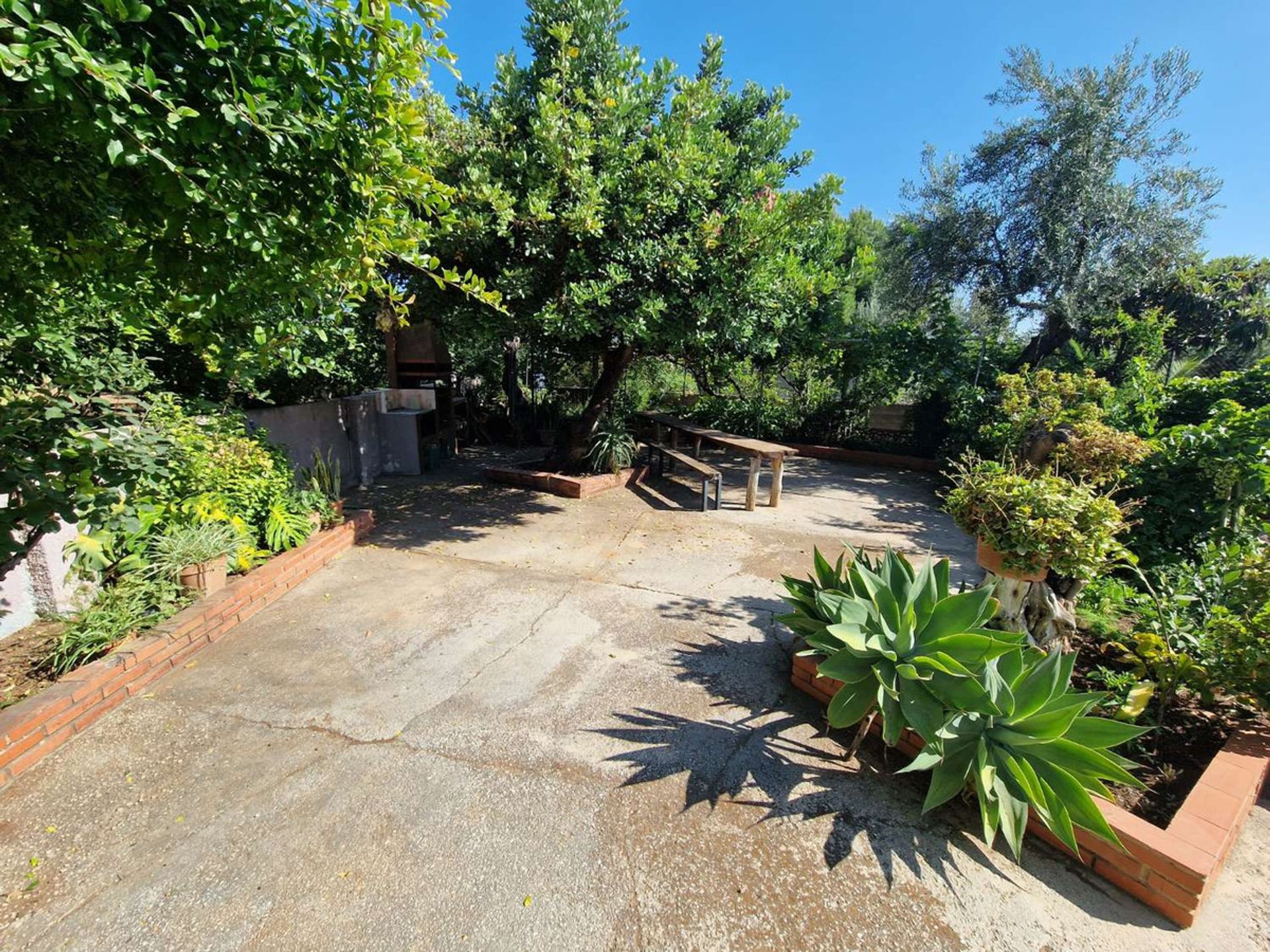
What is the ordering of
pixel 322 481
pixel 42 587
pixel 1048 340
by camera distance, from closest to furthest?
1. pixel 42 587
2. pixel 322 481
3. pixel 1048 340

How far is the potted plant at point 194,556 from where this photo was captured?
3471 mm

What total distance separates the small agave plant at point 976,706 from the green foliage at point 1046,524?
30cm

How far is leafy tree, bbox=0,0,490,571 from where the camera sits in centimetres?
133

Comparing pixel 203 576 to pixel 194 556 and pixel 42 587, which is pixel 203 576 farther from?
pixel 42 587

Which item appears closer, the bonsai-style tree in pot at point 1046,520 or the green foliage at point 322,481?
the bonsai-style tree in pot at point 1046,520

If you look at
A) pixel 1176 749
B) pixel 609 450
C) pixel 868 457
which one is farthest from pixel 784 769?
pixel 868 457

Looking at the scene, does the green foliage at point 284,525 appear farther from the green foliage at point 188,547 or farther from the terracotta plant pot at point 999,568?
the terracotta plant pot at point 999,568

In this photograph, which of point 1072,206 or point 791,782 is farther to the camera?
point 1072,206

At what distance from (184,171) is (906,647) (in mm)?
3059

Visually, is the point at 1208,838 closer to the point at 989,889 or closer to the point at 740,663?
the point at 989,889

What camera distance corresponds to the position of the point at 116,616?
3.07m

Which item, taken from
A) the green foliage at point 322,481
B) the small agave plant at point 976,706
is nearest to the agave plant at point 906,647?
the small agave plant at point 976,706

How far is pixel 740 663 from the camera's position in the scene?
11.0ft

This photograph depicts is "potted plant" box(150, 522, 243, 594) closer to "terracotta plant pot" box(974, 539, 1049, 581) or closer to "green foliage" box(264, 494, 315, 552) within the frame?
"green foliage" box(264, 494, 315, 552)
